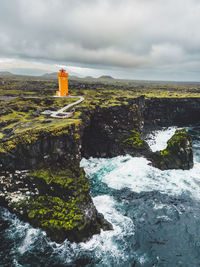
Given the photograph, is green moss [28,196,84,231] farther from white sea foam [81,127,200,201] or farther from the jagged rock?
the jagged rock

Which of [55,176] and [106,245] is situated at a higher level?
[55,176]

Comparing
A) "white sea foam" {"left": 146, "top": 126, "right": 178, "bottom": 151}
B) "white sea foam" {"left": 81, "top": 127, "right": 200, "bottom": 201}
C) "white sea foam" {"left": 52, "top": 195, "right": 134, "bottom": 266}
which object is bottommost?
"white sea foam" {"left": 52, "top": 195, "right": 134, "bottom": 266}

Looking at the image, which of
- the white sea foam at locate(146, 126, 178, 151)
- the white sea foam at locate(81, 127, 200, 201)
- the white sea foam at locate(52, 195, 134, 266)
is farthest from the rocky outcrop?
the white sea foam at locate(146, 126, 178, 151)

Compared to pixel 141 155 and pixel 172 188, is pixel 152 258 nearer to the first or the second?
pixel 172 188

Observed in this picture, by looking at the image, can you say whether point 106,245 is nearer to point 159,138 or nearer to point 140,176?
point 140,176

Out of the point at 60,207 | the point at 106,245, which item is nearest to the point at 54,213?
the point at 60,207

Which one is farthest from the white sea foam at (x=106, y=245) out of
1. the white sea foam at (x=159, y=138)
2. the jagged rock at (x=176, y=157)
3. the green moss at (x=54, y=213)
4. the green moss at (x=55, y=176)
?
the white sea foam at (x=159, y=138)

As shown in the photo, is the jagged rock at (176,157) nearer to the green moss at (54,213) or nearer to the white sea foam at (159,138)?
the white sea foam at (159,138)
